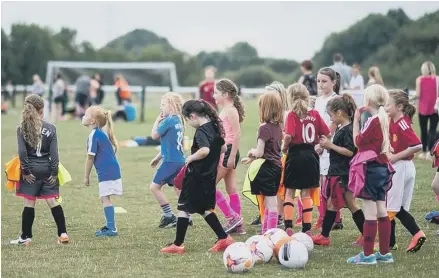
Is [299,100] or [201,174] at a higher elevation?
[299,100]

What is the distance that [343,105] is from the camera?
29.3 ft

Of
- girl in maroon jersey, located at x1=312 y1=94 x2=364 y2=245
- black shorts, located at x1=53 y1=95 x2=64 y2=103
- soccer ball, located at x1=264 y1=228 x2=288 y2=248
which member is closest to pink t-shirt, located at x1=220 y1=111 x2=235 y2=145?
girl in maroon jersey, located at x1=312 y1=94 x2=364 y2=245

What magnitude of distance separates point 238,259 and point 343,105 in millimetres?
2033

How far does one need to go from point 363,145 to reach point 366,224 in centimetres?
71

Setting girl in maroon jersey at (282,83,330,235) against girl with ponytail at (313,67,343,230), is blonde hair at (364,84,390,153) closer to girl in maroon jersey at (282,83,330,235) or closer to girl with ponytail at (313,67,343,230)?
girl in maroon jersey at (282,83,330,235)

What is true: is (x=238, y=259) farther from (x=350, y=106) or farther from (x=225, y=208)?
(x=225, y=208)

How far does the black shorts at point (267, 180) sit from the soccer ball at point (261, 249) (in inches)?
38.9

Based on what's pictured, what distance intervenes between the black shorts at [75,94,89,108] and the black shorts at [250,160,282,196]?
23.3m

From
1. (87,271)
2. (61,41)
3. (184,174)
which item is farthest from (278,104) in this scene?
(61,41)

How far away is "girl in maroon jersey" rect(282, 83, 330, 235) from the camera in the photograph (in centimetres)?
923

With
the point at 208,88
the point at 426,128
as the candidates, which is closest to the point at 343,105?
the point at 426,128

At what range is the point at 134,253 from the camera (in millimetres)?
8828

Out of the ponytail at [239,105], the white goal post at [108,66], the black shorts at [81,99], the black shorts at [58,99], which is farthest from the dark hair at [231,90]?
the white goal post at [108,66]

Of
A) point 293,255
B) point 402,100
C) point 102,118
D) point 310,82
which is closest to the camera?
point 293,255
